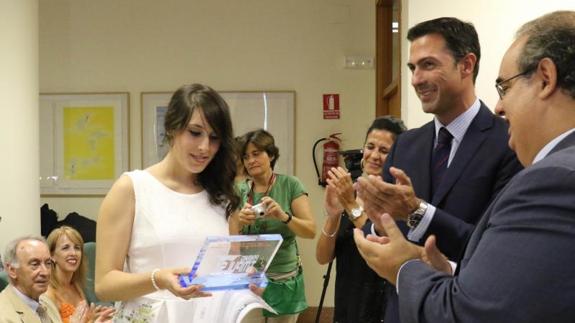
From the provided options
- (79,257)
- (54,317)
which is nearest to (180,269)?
(54,317)

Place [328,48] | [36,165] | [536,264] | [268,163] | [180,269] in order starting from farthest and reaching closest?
[328,48] < [36,165] < [268,163] < [180,269] < [536,264]

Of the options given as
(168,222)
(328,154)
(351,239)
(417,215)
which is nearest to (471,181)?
(417,215)

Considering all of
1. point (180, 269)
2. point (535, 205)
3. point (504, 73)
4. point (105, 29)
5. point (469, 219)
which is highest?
point (105, 29)

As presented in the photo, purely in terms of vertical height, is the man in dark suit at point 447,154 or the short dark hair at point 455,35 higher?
the short dark hair at point 455,35

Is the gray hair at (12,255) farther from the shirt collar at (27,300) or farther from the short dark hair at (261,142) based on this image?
the short dark hair at (261,142)

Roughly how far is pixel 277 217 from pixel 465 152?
1.80 metres

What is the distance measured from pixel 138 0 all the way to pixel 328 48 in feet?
6.10

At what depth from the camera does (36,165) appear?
4.09 m

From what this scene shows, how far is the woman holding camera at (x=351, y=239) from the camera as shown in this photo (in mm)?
2441

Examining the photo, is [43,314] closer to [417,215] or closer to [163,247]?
[163,247]

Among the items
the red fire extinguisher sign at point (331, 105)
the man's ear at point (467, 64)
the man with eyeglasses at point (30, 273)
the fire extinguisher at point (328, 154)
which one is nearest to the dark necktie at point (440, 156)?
the man's ear at point (467, 64)

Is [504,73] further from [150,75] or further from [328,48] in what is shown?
[150,75]

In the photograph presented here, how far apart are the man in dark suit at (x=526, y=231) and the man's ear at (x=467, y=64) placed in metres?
0.73

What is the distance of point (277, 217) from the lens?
332cm
